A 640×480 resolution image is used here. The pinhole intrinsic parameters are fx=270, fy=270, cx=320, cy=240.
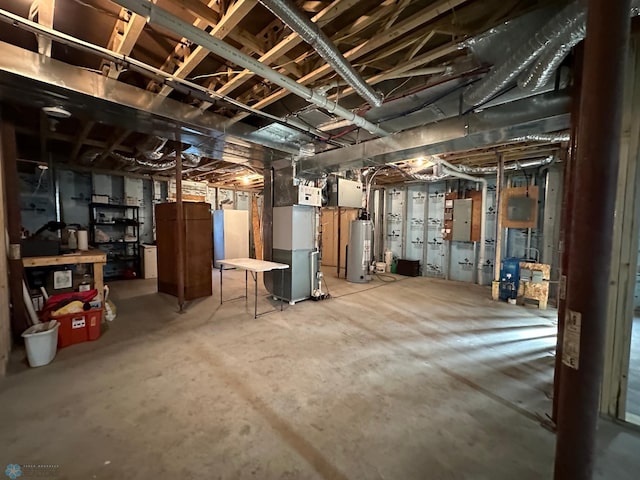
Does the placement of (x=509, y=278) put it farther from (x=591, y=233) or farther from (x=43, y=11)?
(x=43, y=11)

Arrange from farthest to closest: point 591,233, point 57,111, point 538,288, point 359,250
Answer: point 359,250, point 538,288, point 57,111, point 591,233

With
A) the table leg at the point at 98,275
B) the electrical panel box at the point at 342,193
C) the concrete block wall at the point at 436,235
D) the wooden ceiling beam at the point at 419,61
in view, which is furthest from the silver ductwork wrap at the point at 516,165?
the table leg at the point at 98,275

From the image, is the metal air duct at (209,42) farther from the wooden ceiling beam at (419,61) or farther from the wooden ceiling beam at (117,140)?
the wooden ceiling beam at (117,140)

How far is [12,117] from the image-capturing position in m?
2.79

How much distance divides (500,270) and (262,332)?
4.33m

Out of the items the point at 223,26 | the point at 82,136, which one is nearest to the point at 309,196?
the point at 223,26

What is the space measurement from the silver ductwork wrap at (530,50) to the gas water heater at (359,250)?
3.89 m

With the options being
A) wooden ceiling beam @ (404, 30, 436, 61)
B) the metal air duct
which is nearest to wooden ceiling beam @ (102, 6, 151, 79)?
Answer: the metal air duct

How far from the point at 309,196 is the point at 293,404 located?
3039 mm

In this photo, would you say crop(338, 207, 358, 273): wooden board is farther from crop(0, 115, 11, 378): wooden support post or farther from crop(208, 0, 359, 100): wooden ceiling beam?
crop(0, 115, 11, 378): wooden support post

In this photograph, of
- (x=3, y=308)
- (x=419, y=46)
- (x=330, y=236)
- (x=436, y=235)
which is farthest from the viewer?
(x=330, y=236)

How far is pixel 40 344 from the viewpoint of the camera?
2.39 meters

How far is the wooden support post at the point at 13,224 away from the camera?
2.74m

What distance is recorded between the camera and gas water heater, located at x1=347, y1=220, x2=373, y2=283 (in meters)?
5.97
